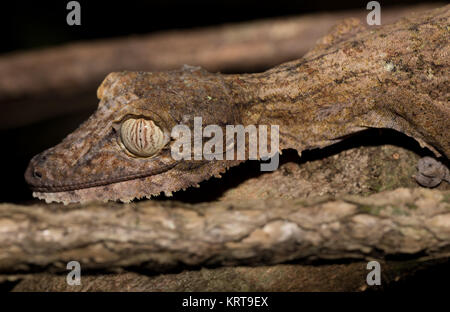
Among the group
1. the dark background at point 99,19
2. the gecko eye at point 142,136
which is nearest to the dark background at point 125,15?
the dark background at point 99,19

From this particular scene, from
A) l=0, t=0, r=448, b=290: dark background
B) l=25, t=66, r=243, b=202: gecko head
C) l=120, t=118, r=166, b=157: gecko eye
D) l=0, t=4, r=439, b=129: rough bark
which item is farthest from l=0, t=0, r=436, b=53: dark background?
l=120, t=118, r=166, b=157: gecko eye

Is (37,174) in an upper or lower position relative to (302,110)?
lower

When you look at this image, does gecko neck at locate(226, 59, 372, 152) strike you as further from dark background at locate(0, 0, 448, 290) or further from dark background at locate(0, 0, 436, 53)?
dark background at locate(0, 0, 436, 53)

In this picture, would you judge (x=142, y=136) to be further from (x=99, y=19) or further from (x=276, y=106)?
(x=99, y=19)

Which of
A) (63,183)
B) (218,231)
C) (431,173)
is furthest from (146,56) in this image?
(218,231)

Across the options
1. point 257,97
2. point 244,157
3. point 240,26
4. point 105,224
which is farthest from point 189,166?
point 240,26
